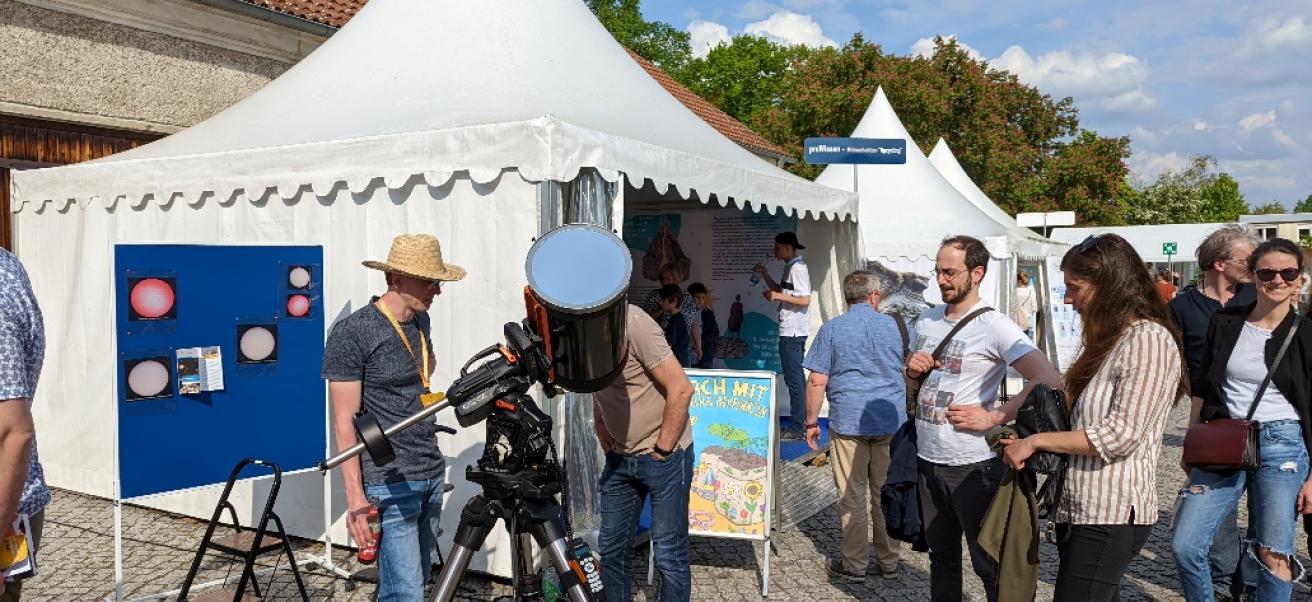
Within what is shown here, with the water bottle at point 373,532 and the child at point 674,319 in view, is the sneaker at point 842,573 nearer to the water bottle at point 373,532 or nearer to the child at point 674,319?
the water bottle at point 373,532

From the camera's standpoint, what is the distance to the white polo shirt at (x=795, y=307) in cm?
A: 739

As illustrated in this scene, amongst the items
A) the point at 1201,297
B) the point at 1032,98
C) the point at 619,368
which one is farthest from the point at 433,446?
the point at 1032,98

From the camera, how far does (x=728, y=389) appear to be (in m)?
4.68

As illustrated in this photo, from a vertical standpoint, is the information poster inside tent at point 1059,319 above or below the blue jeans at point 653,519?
above

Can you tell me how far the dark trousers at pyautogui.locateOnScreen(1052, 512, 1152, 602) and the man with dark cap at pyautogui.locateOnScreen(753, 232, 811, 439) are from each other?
4713 mm

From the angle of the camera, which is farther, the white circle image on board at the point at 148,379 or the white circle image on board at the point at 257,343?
the white circle image on board at the point at 257,343

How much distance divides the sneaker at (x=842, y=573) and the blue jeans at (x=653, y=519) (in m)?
1.64

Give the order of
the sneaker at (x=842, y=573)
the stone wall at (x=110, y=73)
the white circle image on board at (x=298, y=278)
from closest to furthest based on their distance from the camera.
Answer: the white circle image on board at (x=298, y=278)
the sneaker at (x=842, y=573)
the stone wall at (x=110, y=73)

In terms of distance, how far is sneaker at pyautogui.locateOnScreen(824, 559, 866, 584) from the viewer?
457 centimetres

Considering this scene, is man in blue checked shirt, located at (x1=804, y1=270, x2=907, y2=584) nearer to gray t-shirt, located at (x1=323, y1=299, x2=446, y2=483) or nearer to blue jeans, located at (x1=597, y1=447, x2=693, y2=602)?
blue jeans, located at (x1=597, y1=447, x2=693, y2=602)

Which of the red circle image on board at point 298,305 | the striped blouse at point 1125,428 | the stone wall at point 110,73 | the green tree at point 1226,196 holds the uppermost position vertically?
the green tree at point 1226,196

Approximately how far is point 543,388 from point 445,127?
284cm

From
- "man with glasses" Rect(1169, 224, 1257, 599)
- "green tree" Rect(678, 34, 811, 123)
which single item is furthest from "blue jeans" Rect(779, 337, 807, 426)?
"green tree" Rect(678, 34, 811, 123)

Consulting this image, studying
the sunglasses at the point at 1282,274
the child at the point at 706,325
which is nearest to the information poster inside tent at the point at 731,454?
the sunglasses at the point at 1282,274
